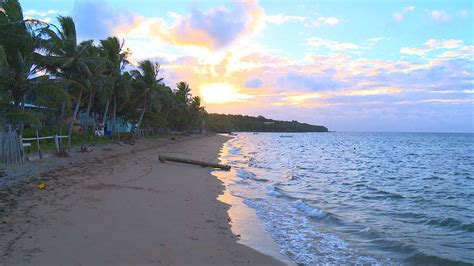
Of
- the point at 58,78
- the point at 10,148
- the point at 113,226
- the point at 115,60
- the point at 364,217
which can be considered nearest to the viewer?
the point at 113,226

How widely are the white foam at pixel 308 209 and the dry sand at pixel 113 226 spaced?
2486 mm

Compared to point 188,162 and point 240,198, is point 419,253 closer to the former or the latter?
point 240,198

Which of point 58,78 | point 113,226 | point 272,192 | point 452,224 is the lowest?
point 452,224

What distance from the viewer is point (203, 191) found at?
12.8 metres

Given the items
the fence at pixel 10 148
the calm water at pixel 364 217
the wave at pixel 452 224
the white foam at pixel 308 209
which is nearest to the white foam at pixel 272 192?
the calm water at pixel 364 217

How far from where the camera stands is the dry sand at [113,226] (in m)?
5.61

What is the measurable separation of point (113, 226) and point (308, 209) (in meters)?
6.36

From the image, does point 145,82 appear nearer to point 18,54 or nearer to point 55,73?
point 55,73

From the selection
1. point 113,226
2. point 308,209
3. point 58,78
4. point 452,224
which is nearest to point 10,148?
point 58,78

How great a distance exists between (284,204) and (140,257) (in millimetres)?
7184

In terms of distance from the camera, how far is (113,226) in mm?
7184

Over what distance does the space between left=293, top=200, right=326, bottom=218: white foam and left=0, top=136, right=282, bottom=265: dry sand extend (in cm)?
249

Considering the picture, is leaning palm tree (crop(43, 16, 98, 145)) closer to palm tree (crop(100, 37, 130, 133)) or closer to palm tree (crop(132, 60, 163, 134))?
palm tree (crop(100, 37, 130, 133))

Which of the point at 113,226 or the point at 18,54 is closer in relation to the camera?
the point at 113,226
